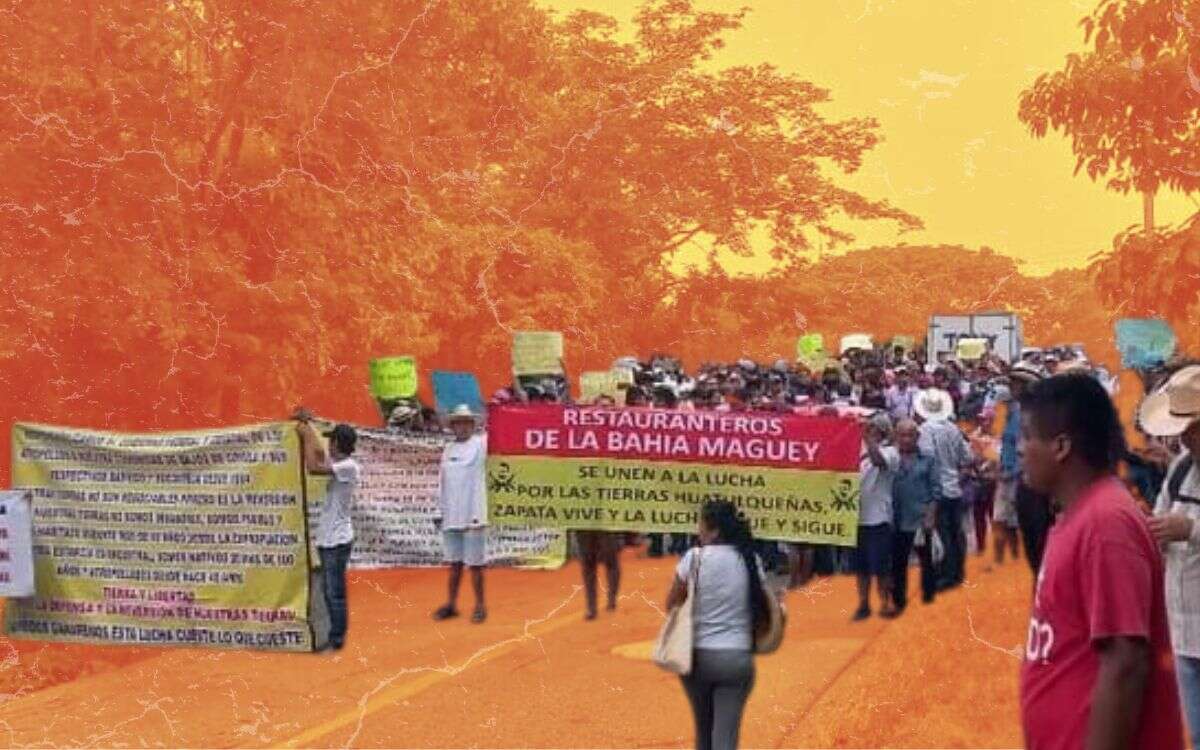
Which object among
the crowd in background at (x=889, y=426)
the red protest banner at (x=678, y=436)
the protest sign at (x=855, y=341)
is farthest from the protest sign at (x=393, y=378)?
the protest sign at (x=855, y=341)

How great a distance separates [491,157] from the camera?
26219 mm

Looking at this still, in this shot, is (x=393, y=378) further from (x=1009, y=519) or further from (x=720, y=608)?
(x=720, y=608)

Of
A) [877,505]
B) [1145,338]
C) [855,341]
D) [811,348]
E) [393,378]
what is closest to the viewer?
[877,505]

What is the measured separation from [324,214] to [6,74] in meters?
3.85

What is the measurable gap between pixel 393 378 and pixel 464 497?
4.21m

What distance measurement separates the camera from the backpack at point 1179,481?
6246 millimetres

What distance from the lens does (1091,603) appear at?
337 cm

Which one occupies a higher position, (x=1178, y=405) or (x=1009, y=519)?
(x=1178, y=405)

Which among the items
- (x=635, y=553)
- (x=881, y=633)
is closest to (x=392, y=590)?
(x=635, y=553)

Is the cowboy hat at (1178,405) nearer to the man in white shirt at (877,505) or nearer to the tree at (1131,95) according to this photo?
the man in white shirt at (877,505)

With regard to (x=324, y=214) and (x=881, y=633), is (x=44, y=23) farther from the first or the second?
(x=881, y=633)

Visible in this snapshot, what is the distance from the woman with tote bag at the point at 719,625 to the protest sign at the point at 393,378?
9547mm

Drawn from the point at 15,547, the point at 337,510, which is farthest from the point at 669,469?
the point at 15,547

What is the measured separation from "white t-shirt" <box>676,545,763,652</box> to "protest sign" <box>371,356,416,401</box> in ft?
31.5
